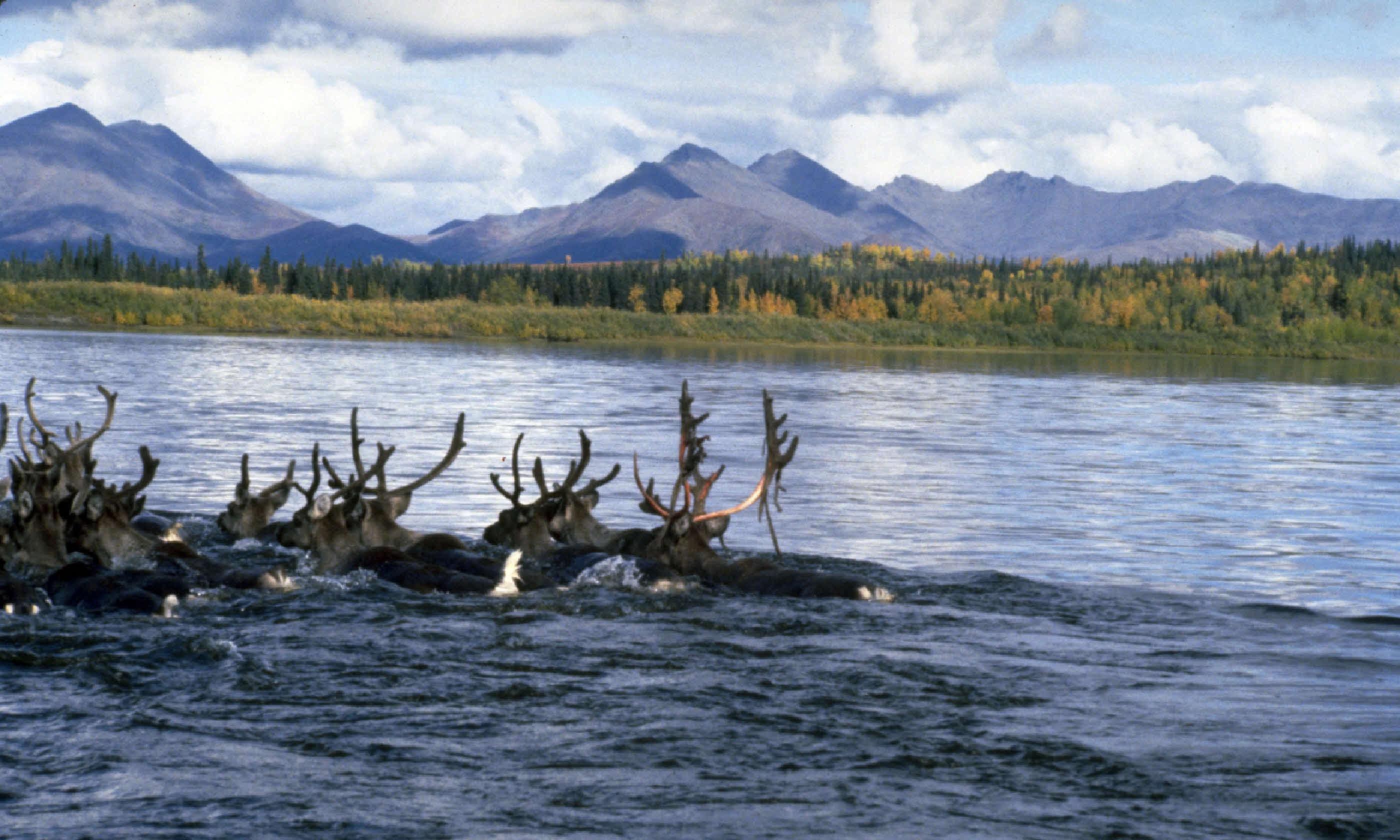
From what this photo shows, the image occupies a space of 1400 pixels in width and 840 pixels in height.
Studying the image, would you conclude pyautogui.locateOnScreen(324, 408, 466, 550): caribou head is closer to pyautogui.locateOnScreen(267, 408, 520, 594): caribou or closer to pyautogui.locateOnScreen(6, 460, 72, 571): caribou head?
pyautogui.locateOnScreen(267, 408, 520, 594): caribou

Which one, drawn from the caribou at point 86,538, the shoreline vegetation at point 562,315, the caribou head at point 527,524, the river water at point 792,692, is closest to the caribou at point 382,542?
the river water at point 792,692

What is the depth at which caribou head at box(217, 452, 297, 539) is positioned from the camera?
15500 millimetres

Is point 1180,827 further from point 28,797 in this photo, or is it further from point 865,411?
point 865,411

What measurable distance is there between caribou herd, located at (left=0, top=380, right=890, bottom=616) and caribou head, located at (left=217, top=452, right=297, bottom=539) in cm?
37

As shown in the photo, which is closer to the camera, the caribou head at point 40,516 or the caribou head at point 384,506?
the caribou head at point 40,516

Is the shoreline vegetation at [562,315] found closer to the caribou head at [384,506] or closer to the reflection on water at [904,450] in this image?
the reflection on water at [904,450]

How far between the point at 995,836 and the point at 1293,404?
5220 centimetres

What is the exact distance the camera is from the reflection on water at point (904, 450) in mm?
Result: 18234

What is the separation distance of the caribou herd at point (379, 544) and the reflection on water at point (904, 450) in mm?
1922

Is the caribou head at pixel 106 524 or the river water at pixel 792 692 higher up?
the caribou head at pixel 106 524

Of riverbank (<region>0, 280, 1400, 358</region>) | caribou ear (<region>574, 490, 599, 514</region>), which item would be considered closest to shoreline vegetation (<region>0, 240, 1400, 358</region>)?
riverbank (<region>0, 280, 1400, 358</region>)

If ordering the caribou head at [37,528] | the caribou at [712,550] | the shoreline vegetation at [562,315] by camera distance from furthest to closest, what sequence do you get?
the shoreline vegetation at [562,315] < the caribou head at [37,528] < the caribou at [712,550]

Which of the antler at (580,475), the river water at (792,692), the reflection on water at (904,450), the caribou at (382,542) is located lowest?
the reflection on water at (904,450)

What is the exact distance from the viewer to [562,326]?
424 ft
